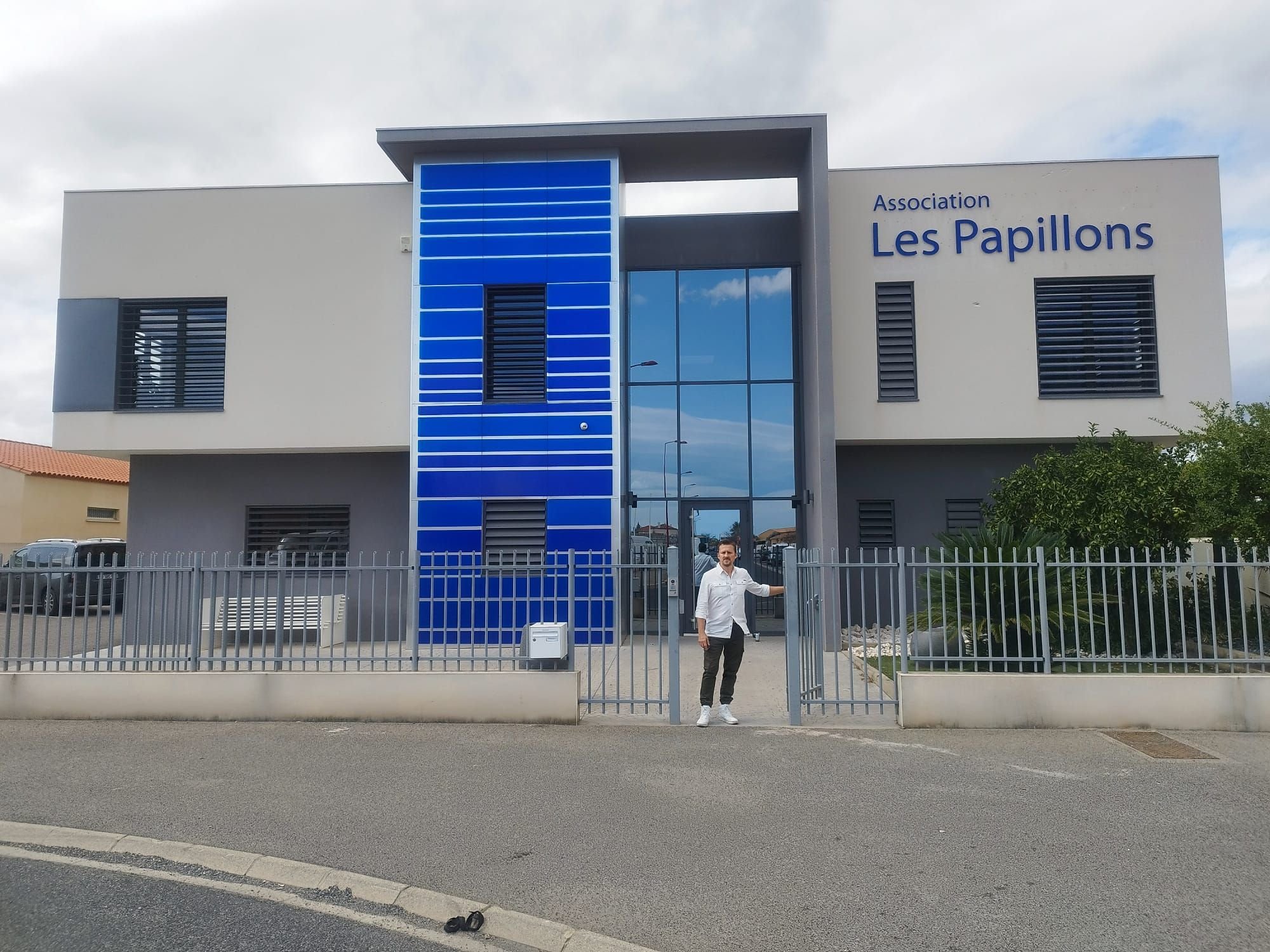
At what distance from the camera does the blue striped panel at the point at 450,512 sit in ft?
48.3

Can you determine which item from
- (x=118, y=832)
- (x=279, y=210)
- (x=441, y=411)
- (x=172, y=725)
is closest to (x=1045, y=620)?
(x=118, y=832)

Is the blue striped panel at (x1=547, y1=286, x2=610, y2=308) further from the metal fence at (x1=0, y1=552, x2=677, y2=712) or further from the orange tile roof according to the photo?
the orange tile roof

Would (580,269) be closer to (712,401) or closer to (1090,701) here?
(712,401)

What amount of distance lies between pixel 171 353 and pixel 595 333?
23.4 feet

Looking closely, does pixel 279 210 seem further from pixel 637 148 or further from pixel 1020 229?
pixel 1020 229

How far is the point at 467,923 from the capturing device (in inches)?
175

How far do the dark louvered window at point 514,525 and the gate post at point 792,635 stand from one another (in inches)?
263

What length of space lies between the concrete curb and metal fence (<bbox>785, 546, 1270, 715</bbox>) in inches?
164

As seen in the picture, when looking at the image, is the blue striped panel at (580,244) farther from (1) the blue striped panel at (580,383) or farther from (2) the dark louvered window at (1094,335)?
(2) the dark louvered window at (1094,335)

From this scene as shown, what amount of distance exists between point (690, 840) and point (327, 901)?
205cm

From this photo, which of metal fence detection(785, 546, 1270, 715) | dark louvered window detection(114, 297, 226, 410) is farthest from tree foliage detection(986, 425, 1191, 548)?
dark louvered window detection(114, 297, 226, 410)

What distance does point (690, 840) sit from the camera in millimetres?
5578

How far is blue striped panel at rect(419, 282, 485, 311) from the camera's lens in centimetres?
1502

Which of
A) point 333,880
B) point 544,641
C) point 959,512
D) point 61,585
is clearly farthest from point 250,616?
point 959,512
